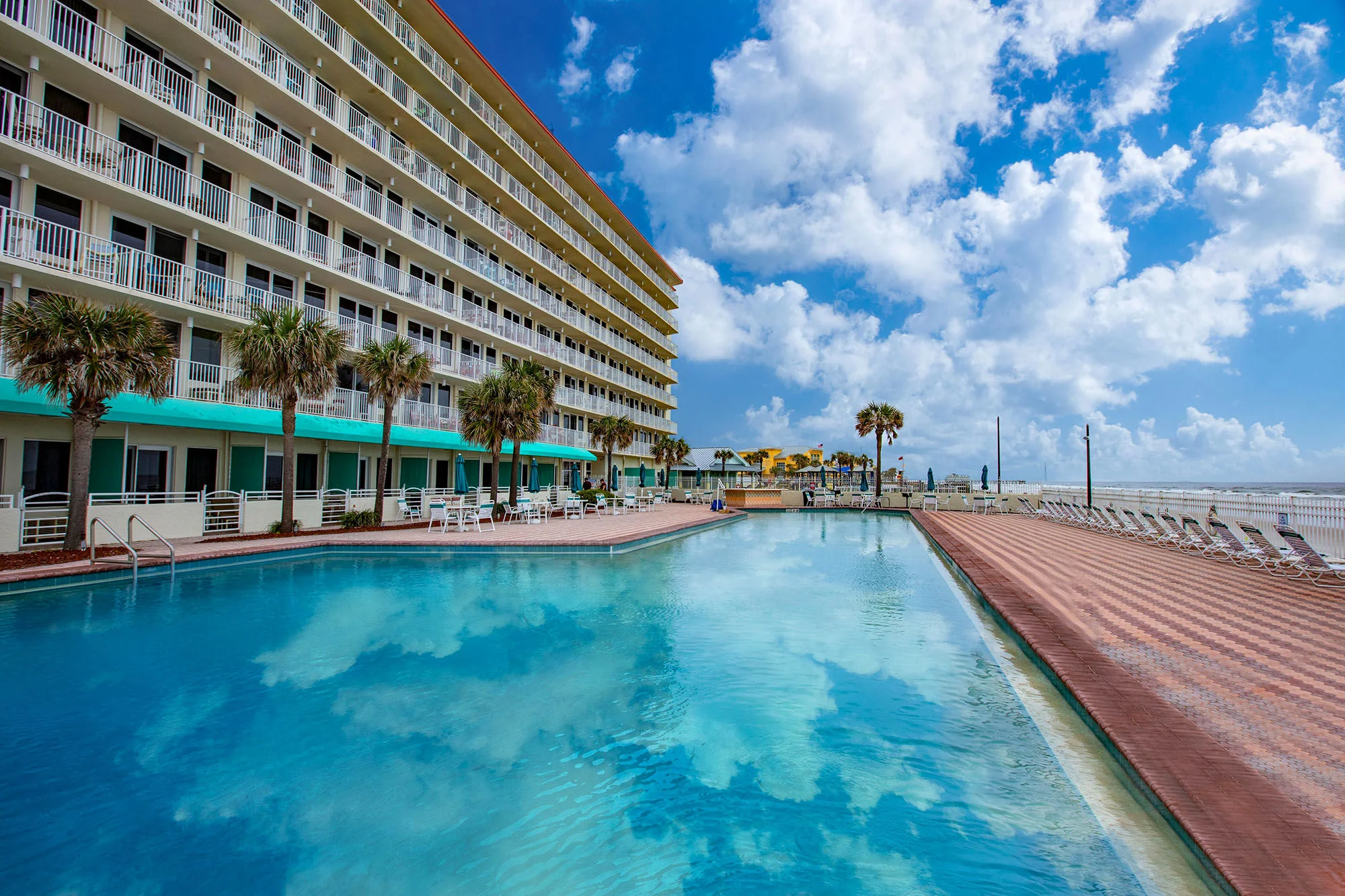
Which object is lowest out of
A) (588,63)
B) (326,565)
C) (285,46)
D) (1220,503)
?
(326,565)

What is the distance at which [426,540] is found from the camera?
14516 millimetres

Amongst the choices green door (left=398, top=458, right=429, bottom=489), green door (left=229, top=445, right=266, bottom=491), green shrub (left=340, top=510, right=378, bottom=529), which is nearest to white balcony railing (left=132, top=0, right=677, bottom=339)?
green door (left=229, top=445, right=266, bottom=491)

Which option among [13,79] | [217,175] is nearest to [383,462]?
[217,175]

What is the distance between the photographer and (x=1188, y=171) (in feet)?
62.4

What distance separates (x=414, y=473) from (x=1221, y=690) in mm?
23621

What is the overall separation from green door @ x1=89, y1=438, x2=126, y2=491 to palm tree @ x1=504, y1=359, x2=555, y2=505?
34.5 ft

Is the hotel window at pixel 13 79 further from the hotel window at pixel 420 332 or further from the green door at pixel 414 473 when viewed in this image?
the green door at pixel 414 473

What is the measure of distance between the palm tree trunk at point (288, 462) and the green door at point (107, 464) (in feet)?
10.6

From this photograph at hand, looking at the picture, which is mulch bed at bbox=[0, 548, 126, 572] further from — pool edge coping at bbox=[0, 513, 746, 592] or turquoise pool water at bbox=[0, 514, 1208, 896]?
turquoise pool water at bbox=[0, 514, 1208, 896]

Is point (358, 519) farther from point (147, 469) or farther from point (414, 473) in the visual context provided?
point (414, 473)

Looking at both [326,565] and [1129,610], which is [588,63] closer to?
[326,565]

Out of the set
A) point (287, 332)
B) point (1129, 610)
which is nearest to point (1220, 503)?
point (1129, 610)

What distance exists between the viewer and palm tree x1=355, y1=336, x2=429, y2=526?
17.4 metres

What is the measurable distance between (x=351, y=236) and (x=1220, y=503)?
2715cm
